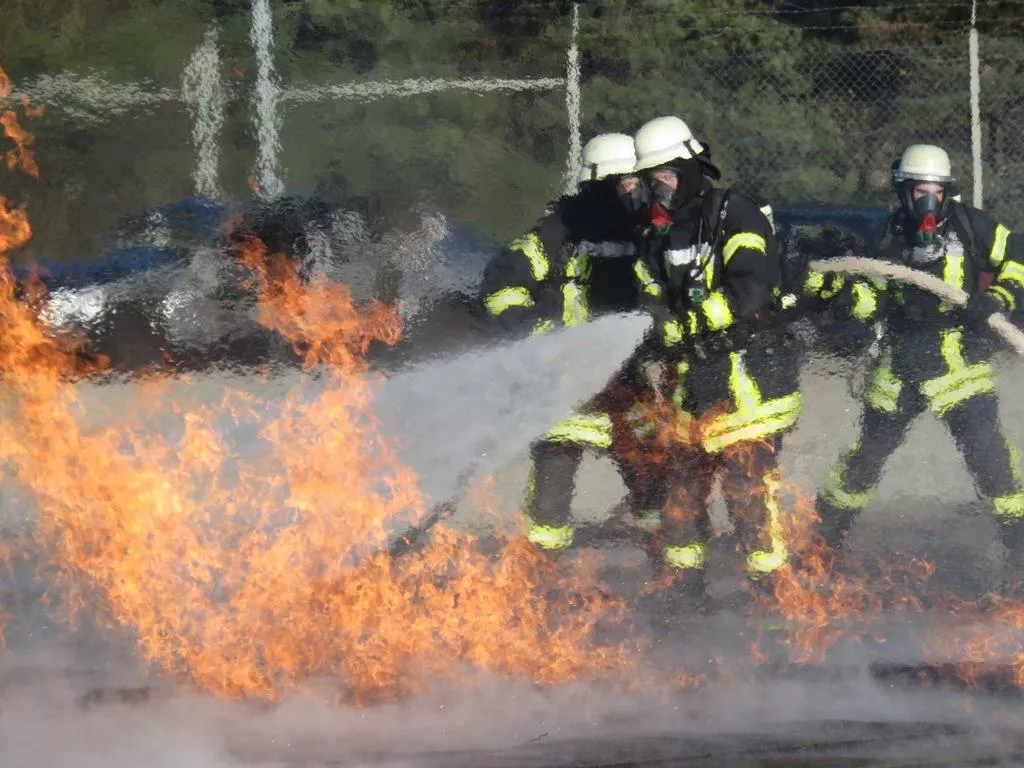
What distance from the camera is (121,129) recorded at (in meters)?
6.61

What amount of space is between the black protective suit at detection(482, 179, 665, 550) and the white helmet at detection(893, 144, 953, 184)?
137 centimetres

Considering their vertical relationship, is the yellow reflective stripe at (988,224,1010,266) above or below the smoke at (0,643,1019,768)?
above

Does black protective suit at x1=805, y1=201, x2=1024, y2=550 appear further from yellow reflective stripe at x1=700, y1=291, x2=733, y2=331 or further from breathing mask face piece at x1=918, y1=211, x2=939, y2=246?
yellow reflective stripe at x1=700, y1=291, x2=733, y2=331

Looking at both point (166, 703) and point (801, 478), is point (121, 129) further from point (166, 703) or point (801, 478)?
point (801, 478)

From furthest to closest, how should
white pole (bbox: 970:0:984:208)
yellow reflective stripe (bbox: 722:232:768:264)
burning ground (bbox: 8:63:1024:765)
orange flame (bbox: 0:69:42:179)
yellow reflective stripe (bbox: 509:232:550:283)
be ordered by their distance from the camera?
1. white pole (bbox: 970:0:984:208)
2. orange flame (bbox: 0:69:42:179)
3. yellow reflective stripe (bbox: 509:232:550:283)
4. yellow reflective stripe (bbox: 722:232:768:264)
5. burning ground (bbox: 8:63:1024:765)

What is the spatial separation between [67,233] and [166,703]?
3.06 meters

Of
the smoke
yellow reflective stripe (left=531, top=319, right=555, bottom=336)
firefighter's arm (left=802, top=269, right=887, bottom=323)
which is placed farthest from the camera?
yellow reflective stripe (left=531, top=319, right=555, bottom=336)

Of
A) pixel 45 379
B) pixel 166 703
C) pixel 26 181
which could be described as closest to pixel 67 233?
pixel 26 181

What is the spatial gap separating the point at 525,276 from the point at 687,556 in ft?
4.93

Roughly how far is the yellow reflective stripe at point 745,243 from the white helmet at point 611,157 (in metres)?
0.64

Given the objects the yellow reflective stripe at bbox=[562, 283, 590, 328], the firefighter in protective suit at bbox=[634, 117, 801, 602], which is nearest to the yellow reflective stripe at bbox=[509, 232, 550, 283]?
the yellow reflective stripe at bbox=[562, 283, 590, 328]

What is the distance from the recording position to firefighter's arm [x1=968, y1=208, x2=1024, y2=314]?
5.08 meters

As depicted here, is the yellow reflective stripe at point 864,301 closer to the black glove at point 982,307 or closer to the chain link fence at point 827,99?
the black glove at point 982,307

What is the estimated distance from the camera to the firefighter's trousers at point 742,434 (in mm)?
4879
